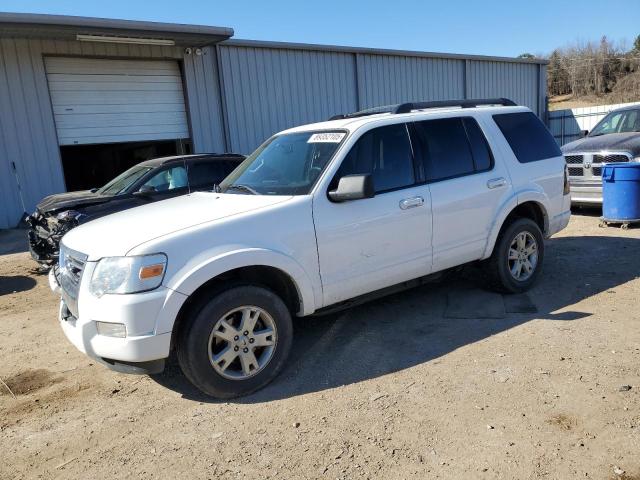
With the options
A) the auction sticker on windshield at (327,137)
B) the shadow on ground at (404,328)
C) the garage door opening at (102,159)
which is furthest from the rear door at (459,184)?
the garage door opening at (102,159)

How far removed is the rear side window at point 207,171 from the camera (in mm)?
8531

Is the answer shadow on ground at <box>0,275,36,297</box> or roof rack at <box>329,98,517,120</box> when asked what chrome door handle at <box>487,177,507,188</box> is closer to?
roof rack at <box>329,98,517,120</box>

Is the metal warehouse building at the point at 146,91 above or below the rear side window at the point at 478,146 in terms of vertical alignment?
above

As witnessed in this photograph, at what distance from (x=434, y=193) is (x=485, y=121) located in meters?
1.23

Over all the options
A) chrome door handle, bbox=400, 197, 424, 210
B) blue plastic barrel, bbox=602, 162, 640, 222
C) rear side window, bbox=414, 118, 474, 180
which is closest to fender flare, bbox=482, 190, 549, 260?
rear side window, bbox=414, 118, 474, 180

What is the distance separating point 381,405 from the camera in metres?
3.46

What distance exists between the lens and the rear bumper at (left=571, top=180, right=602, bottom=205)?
935 centimetres

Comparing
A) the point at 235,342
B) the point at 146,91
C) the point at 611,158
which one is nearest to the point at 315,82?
the point at 146,91

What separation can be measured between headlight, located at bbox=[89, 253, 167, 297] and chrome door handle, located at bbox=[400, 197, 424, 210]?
2.03m

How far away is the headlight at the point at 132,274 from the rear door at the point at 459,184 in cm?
245

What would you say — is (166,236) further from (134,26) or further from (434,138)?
(134,26)

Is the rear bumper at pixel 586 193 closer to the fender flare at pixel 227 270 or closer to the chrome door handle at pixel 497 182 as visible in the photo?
the chrome door handle at pixel 497 182

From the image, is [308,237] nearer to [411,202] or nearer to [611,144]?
[411,202]

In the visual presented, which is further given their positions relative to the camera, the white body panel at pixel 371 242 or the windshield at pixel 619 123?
Answer: the windshield at pixel 619 123
